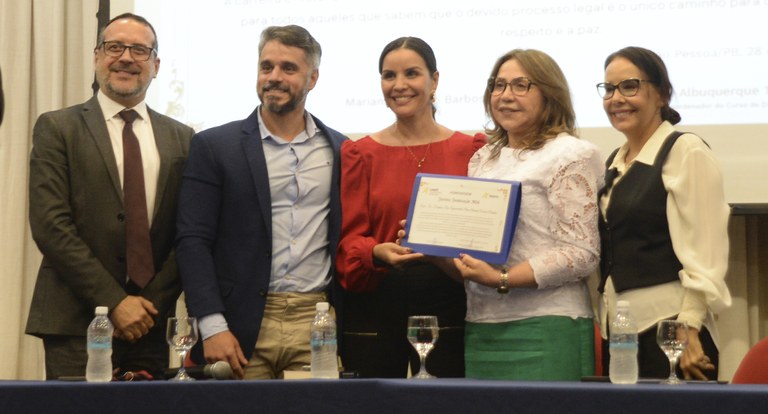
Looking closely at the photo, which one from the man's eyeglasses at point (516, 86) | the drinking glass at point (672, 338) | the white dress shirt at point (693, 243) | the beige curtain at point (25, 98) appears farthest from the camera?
the beige curtain at point (25, 98)

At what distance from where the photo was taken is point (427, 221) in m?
3.25

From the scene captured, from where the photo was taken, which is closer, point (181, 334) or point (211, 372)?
point (211, 372)

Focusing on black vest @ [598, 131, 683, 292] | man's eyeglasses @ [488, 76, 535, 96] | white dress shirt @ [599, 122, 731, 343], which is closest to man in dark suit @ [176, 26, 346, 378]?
man's eyeglasses @ [488, 76, 535, 96]

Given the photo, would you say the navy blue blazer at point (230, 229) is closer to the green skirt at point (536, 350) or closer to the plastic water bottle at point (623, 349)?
the green skirt at point (536, 350)

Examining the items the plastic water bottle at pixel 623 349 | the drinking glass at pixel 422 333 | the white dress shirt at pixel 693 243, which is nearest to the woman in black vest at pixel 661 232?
the white dress shirt at pixel 693 243

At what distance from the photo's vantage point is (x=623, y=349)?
2.60 m

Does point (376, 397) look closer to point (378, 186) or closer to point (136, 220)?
point (378, 186)

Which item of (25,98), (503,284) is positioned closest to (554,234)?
(503,284)

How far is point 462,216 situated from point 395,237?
1.32 ft

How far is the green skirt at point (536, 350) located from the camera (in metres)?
3.16

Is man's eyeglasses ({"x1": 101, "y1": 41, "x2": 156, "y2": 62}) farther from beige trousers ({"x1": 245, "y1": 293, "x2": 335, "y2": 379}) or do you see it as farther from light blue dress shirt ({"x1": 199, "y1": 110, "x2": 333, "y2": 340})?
beige trousers ({"x1": 245, "y1": 293, "x2": 335, "y2": 379})

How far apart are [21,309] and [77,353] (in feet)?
7.76

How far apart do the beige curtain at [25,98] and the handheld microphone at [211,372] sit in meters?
3.25

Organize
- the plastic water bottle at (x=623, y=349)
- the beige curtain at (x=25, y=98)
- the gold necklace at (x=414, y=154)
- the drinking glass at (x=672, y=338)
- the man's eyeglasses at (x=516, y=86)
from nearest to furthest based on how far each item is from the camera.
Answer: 1. the plastic water bottle at (x=623, y=349)
2. the drinking glass at (x=672, y=338)
3. the man's eyeglasses at (x=516, y=86)
4. the gold necklace at (x=414, y=154)
5. the beige curtain at (x=25, y=98)
